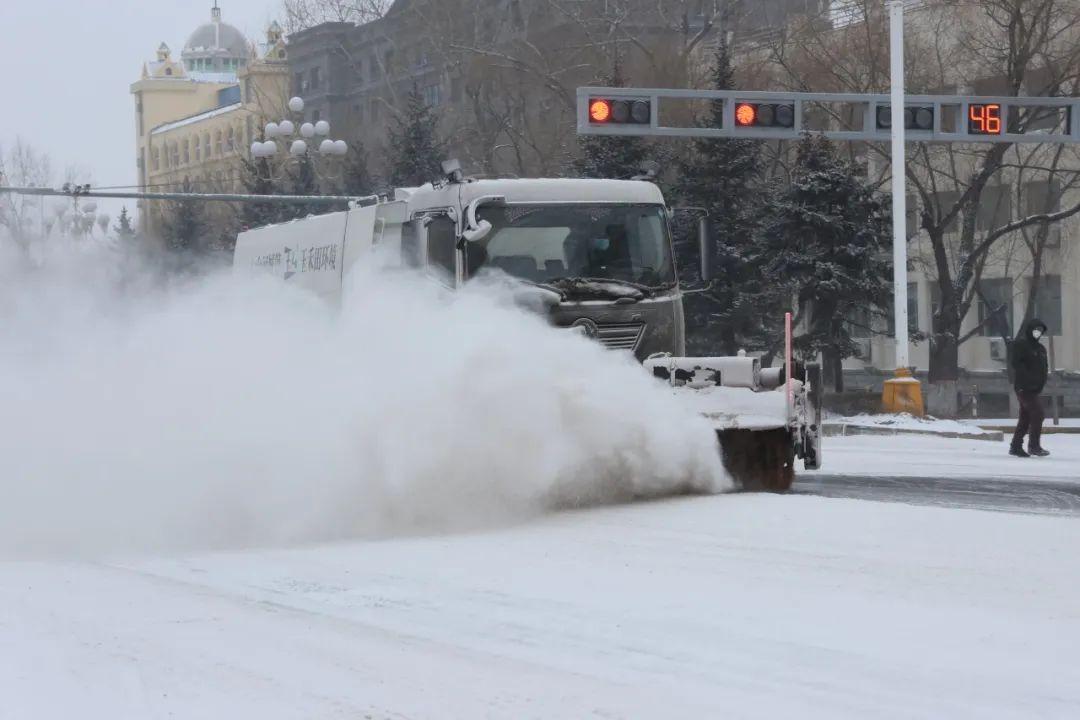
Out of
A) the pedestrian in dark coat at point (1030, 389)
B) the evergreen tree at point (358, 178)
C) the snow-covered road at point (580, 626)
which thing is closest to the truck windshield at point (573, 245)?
the snow-covered road at point (580, 626)

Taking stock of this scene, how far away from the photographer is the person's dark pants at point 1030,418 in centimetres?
1786

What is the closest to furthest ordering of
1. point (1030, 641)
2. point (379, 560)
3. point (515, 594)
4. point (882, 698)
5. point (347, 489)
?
point (882, 698) < point (1030, 641) < point (515, 594) < point (379, 560) < point (347, 489)

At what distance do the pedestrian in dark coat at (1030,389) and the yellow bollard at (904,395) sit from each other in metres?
5.61

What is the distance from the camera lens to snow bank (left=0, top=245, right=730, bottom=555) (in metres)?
11.1

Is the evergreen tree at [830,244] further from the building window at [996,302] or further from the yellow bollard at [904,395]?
the building window at [996,302]

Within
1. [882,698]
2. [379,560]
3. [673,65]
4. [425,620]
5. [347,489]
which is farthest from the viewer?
[673,65]

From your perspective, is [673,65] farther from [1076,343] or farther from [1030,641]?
[1030,641]

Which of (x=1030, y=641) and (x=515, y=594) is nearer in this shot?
(x=1030, y=641)

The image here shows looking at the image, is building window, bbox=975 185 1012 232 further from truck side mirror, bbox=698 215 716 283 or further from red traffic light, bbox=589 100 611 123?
truck side mirror, bbox=698 215 716 283

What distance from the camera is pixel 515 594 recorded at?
8.11 m

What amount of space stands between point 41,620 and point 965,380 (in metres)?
40.5

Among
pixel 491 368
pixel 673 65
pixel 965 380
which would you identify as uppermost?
pixel 673 65

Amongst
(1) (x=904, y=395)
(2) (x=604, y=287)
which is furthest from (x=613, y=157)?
(2) (x=604, y=287)

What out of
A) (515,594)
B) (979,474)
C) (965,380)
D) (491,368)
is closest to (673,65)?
(965,380)
